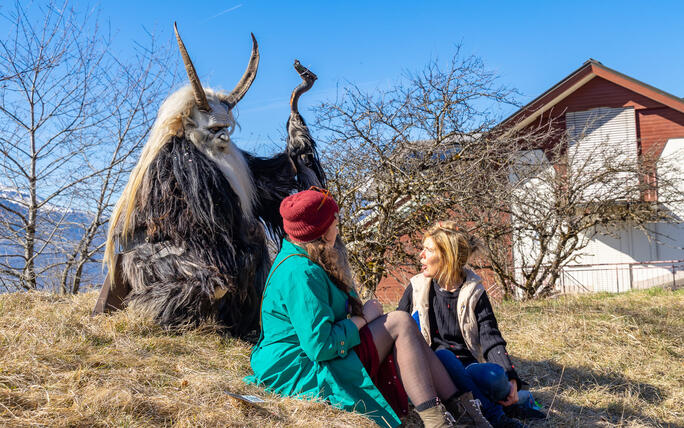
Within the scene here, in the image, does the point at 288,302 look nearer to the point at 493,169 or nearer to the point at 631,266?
the point at 493,169

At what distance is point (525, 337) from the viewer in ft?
16.6

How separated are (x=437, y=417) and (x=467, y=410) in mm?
200

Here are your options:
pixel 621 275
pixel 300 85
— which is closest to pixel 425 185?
pixel 300 85

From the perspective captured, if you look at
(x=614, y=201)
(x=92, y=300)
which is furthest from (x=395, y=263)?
(x=614, y=201)

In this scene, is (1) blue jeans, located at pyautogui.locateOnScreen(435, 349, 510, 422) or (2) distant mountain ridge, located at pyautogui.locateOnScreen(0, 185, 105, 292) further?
(2) distant mountain ridge, located at pyautogui.locateOnScreen(0, 185, 105, 292)

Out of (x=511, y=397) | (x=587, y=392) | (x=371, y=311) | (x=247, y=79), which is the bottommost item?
(x=587, y=392)

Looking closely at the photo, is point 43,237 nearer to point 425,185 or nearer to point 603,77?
point 425,185

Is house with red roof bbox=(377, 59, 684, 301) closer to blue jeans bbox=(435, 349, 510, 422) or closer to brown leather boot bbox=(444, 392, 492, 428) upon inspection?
blue jeans bbox=(435, 349, 510, 422)

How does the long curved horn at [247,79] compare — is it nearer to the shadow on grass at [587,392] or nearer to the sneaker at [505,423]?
the sneaker at [505,423]

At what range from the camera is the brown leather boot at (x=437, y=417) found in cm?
250

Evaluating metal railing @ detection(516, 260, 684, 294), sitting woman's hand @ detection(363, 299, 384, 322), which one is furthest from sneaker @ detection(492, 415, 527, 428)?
metal railing @ detection(516, 260, 684, 294)

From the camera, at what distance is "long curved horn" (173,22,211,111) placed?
11.7 ft

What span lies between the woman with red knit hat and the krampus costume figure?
37.9 inches

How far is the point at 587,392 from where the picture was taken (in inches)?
150
